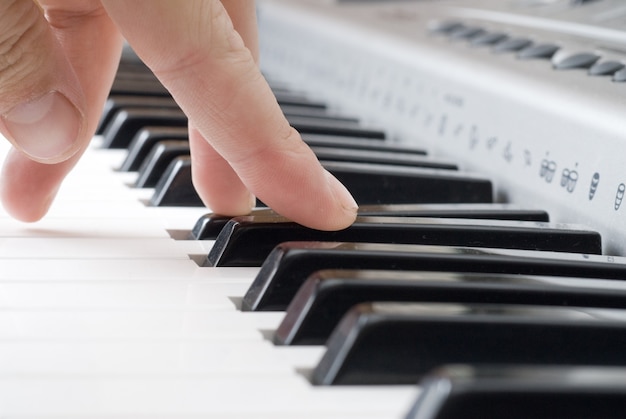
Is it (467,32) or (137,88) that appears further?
(137,88)

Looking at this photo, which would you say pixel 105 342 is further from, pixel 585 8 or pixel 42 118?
pixel 585 8

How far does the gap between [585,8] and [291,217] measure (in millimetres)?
632

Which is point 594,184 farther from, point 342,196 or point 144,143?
point 144,143

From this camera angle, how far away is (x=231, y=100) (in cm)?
77

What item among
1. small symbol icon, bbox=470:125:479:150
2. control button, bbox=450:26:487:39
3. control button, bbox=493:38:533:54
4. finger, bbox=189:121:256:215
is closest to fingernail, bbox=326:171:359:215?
finger, bbox=189:121:256:215

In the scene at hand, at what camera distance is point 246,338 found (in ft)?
2.08

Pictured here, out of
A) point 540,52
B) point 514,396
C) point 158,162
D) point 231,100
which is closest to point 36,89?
point 231,100

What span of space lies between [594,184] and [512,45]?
0.38 m

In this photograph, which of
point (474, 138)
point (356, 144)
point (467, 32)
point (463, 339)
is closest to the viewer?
point (463, 339)

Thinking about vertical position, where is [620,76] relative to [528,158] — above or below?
above

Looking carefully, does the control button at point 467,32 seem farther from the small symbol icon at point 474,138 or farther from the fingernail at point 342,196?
the fingernail at point 342,196

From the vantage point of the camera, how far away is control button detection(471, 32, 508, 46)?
126cm

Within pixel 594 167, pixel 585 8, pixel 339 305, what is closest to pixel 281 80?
pixel 585 8

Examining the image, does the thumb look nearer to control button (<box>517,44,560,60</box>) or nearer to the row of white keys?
the row of white keys
